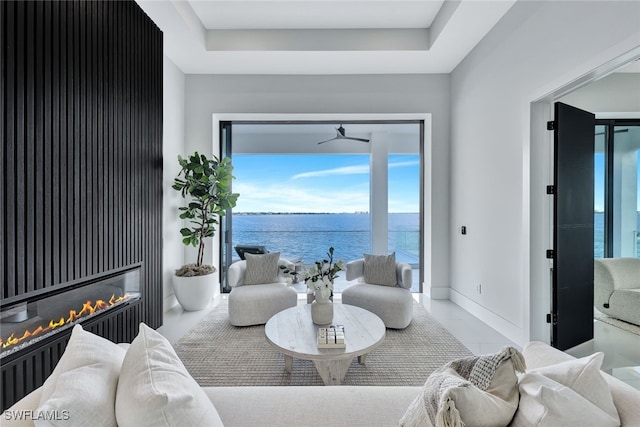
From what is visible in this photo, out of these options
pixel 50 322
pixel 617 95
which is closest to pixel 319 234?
pixel 617 95

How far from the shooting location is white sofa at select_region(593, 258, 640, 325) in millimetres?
3289

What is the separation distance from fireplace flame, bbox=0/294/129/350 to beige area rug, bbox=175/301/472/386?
0.76 meters

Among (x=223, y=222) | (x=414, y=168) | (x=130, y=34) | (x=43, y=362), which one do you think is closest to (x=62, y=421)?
(x=43, y=362)

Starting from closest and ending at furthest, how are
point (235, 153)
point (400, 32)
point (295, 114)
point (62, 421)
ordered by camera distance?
point (62, 421) < point (400, 32) < point (295, 114) < point (235, 153)

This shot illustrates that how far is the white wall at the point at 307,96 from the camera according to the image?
14.3 feet

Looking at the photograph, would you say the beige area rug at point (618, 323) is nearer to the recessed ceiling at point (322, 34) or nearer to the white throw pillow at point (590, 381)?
the white throw pillow at point (590, 381)

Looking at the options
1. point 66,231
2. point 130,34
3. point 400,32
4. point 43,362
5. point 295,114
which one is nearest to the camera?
point 43,362

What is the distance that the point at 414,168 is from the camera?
6.71m

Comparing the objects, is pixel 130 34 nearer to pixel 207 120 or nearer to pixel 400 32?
pixel 207 120

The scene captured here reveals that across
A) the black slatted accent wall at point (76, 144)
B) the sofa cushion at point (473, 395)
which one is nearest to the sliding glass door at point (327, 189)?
the black slatted accent wall at point (76, 144)

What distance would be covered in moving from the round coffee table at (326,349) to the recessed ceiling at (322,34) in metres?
3.09

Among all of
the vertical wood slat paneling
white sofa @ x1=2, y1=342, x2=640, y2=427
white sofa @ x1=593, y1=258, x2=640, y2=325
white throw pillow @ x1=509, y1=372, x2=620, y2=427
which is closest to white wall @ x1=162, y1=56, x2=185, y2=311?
the vertical wood slat paneling

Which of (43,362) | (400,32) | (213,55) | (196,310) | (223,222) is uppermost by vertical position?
(400,32)

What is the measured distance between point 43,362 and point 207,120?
11.2 feet
